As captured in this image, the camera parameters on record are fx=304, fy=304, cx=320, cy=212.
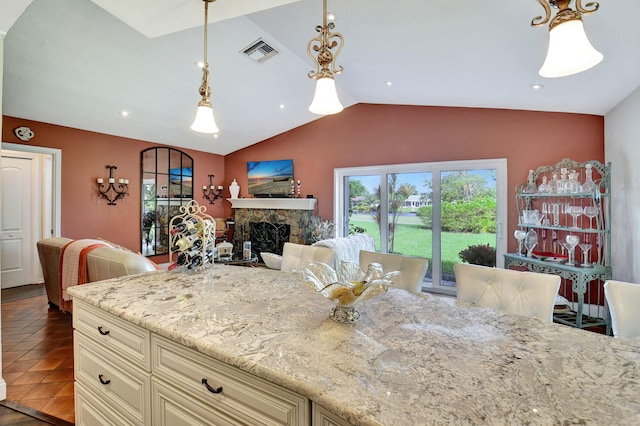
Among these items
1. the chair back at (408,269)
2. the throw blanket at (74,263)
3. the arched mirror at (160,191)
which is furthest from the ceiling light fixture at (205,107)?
the arched mirror at (160,191)

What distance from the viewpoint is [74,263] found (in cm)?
321

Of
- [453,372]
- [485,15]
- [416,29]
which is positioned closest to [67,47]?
[416,29]

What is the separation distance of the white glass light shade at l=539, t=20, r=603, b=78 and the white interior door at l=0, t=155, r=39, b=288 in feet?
22.0

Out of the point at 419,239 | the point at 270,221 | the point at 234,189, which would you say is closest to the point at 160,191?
the point at 234,189

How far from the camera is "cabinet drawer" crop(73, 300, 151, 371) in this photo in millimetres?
1263

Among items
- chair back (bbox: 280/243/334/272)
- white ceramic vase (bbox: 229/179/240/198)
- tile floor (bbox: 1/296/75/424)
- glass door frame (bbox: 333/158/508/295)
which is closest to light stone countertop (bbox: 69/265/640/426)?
chair back (bbox: 280/243/334/272)

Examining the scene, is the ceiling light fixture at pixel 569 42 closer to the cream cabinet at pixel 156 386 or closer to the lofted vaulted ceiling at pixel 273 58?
the lofted vaulted ceiling at pixel 273 58

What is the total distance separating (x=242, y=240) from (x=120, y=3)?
558cm

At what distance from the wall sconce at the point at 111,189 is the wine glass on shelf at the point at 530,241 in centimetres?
635

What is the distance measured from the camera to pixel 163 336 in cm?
118

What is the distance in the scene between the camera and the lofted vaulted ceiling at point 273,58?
2.02 metres

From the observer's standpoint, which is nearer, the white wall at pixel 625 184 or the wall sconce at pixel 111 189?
the white wall at pixel 625 184

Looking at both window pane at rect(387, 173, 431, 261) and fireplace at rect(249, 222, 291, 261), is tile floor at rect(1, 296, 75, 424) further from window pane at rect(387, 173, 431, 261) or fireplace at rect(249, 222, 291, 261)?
window pane at rect(387, 173, 431, 261)

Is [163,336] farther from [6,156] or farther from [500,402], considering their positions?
[6,156]
